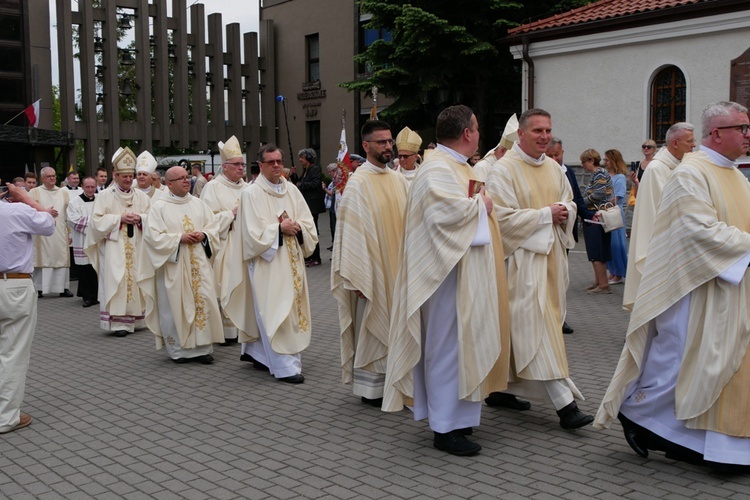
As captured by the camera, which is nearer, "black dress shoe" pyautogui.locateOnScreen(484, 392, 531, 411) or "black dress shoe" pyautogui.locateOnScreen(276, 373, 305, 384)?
"black dress shoe" pyautogui.locateOnScreen(484, 392, 531, 411)

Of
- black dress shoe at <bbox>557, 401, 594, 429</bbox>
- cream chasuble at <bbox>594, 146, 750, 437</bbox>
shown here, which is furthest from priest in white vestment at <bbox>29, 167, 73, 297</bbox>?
cream chasuble at <bbox>594, 146, 750, 437</bbox>

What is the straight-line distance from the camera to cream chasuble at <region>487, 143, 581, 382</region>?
19.0 ft

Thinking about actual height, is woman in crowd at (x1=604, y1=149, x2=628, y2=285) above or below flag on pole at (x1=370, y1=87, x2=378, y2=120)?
below

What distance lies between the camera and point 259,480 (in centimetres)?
505

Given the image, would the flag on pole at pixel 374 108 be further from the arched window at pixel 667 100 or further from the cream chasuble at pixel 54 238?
the arched window at pixel 667 100

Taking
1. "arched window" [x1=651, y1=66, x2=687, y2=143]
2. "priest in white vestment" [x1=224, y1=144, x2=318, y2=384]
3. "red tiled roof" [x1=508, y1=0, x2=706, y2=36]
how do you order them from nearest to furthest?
1. "priest in white vestment" [x1=224, y1=144, x2=318, y2=384]
2. "red tiled roof" [x1=508, y1=0, x2=706, y2=36]
3. "arched window" [x1=651, y1=66, x2=687, y2=143]

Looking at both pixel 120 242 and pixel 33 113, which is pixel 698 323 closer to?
pixel 120 242

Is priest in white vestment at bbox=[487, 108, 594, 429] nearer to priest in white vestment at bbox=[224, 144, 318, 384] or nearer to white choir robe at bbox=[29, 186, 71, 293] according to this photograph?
priest in white vestment at bbox=[224, 144, 318, 384]

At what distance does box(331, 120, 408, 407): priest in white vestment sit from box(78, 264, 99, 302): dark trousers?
295 inches

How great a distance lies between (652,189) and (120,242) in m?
6.60

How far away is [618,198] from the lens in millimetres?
12562

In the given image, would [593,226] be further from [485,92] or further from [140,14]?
[140,14]

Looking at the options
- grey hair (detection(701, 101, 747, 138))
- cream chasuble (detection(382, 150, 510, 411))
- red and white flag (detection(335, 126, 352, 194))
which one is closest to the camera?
grey hair (detection(701, 101, 747, 138))

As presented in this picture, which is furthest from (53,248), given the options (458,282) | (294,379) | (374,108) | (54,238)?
(458,282)
